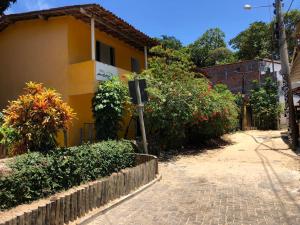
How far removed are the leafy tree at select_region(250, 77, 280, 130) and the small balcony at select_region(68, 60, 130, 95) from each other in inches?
693

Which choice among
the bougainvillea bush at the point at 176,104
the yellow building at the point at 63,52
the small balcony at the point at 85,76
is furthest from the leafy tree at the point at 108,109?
the bougainvillea bush at the point at 176,104

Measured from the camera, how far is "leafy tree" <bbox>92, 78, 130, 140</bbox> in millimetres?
13789

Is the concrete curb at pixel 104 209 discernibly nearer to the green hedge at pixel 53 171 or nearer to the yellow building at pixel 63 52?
the green hedge at pixel 53 171

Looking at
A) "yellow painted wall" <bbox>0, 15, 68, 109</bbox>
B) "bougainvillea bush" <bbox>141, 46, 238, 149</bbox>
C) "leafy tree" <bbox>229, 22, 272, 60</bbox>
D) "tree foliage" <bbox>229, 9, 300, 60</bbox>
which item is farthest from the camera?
"leafy tree" <bbox>229, 22, 272, 60</bbox>

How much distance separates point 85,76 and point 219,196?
802 cm

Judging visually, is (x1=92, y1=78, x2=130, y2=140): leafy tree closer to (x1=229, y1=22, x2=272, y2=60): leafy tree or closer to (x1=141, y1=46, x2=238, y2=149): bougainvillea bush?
(x1=141, y1=46, x2=238, y2=149): bougainvillea bush

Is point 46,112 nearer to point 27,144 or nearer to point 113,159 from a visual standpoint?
point 27,144

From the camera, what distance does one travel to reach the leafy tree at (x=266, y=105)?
95.4 ft

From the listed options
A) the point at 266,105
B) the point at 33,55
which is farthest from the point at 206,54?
the point at 33,55

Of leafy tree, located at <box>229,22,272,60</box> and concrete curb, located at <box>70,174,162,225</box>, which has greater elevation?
leafy tree, located at <box>229,22,272,60</box>

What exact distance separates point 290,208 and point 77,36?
11.3 meters

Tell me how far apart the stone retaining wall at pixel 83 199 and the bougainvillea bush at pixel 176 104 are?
448cm

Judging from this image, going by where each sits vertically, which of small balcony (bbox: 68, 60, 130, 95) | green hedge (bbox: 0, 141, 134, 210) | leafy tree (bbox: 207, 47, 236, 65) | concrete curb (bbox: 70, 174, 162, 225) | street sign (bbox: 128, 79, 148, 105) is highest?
leafy tree (bbox: 207, 47, 236, 65)

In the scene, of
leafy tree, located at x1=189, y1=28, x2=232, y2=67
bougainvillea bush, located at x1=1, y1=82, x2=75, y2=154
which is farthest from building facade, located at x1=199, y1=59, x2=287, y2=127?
bougainvillea bush, located at x1=1, y1=82, x2=75, y2=154
